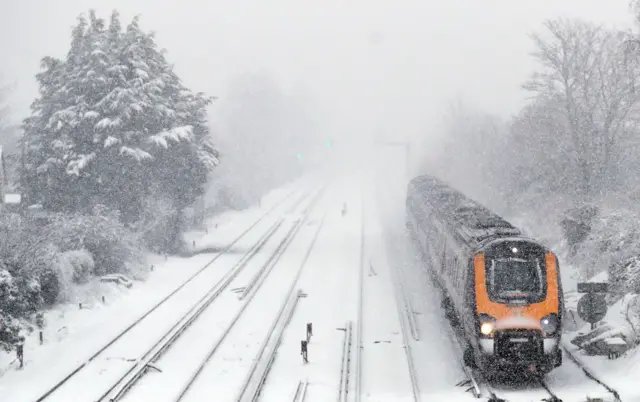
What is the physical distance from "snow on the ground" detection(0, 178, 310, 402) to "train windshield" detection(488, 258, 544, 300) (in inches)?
418

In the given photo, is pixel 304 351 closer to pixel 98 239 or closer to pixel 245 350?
pixel 245 350

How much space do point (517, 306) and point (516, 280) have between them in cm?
63

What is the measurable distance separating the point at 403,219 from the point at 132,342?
104ft

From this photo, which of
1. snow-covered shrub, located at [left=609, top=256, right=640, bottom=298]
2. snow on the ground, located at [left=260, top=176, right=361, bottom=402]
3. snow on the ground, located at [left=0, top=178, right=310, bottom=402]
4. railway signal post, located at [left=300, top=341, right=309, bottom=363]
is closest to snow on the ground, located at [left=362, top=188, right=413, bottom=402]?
snow on the ground, located at [left=260, top=176, right=361, bottom=402]

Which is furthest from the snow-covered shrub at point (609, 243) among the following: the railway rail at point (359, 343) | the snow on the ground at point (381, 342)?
the railway rail at point (359, 343)

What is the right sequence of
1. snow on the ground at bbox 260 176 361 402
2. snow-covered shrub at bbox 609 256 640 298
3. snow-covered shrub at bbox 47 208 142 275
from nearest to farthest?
snow on the ground at bbox 260 176 361 402 < snow-covered shrub at bbox 609 256 640 298 < snow-covered shrub at bbox 47 208 142 275

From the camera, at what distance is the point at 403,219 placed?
4738 cm

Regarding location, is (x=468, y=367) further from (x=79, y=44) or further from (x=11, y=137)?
(x=11, y=137)

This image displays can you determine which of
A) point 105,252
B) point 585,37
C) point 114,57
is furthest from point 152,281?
point 585,37

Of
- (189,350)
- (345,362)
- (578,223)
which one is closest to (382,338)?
(345,362)

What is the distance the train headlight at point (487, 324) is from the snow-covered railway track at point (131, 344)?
335 inches

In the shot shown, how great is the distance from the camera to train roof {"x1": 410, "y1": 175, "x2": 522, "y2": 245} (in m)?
16.2

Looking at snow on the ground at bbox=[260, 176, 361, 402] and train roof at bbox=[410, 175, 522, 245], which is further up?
train roof at bbox=[410, 175, 522, 245]

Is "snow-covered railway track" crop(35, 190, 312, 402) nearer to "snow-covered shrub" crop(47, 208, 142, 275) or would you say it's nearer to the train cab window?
"snow-covered shrub" crop(47, 208, 142, 275)
